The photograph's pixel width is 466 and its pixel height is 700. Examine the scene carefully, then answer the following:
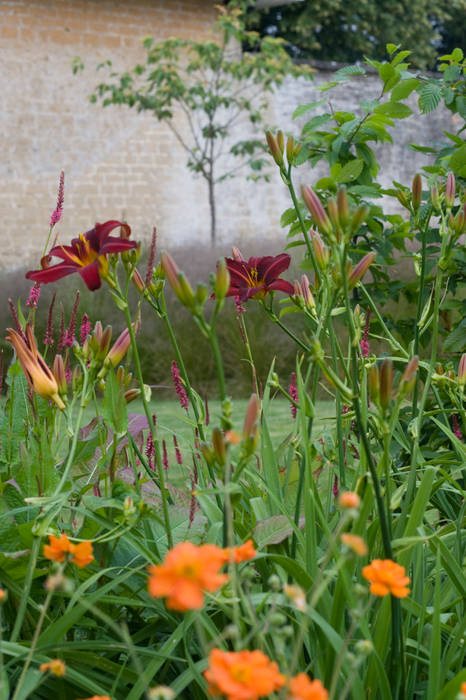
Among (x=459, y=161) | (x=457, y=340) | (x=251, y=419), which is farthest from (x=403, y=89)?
(x=251, y=419)

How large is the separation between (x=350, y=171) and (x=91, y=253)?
115 cm

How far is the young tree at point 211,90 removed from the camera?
29.2ft

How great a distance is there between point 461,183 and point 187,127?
8446 millimetres

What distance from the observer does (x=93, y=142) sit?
980 centimetres

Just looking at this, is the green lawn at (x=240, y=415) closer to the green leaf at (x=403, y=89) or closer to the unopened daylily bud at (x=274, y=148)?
the green leaf at (x=403, y=89)

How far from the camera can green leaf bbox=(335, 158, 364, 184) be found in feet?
6.30

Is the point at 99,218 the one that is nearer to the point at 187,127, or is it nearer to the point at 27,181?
the point at 27,181

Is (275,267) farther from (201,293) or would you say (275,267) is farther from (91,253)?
(201,293)

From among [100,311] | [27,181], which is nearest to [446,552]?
[100,311]

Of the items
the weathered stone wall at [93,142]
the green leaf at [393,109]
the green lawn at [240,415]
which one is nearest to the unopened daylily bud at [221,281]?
the green leaf at [393,109]

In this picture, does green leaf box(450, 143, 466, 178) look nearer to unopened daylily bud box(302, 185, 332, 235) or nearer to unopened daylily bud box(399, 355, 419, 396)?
unopened daylily bud box(302, 185, 332, 235)

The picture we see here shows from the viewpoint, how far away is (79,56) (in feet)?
31.5

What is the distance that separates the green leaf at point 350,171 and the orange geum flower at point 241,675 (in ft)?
5.26

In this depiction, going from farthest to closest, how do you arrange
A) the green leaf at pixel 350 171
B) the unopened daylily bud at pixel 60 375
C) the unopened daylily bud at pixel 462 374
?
1. the green leaf at pixel 350 171
2. the unopened daylily bud at pixel 462 374
3. the unopened daylily bud at pixel 60 375
